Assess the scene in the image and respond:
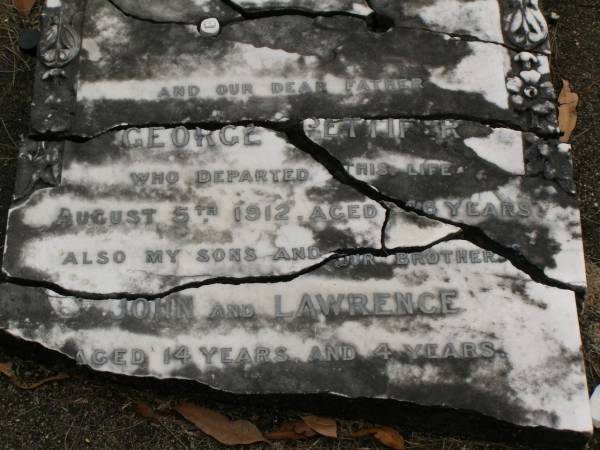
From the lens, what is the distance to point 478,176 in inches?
103

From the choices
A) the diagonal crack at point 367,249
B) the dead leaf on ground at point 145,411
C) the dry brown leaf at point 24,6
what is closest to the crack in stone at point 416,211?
the diagonal crack at point 367,249

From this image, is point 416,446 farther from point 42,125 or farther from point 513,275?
point 42,125

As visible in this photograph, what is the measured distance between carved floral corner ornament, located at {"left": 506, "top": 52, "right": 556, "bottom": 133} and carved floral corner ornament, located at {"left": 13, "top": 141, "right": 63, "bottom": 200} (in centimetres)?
178

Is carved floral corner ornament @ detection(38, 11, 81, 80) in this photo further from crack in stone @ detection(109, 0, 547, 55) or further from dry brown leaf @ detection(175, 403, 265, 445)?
dry brown leaf @ detection(175, 403, 265, 445)

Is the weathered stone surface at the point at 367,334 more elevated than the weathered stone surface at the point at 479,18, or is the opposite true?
the weathered stone surface at the point at 479,18

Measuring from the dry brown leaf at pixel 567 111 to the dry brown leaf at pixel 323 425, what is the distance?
1630 mm

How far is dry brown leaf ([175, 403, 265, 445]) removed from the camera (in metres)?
2.52

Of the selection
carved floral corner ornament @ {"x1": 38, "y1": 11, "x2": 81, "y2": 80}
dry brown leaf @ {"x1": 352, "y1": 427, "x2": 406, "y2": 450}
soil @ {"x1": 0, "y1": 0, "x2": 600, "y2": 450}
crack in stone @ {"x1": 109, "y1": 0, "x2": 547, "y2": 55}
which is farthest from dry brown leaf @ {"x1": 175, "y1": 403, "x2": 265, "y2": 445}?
crack in stone @ {"x1": 109, "y1": 0, "x2": 547, "y2": 55}

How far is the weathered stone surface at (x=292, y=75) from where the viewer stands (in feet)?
8.95

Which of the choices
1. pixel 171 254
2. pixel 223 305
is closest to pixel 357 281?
pixel 223 305

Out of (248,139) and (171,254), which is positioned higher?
(248,139)

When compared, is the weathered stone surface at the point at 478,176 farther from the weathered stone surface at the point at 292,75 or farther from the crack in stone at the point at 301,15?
the crack in stone at the point at 301,15

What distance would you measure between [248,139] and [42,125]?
32.4 inches

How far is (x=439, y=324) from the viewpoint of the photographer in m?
2.44
